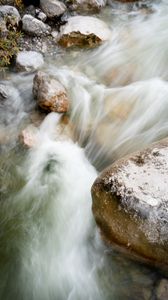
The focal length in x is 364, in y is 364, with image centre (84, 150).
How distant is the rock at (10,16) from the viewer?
746cm

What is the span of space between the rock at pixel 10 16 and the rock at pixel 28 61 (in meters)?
0.80

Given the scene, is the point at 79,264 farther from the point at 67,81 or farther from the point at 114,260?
the point at 67,81

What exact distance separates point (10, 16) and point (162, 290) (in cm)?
607

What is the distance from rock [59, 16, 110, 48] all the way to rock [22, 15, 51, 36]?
41cm

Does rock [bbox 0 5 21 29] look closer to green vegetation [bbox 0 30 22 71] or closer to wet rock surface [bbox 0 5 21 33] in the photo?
wet rock surface [bbox 0 5 21 33]

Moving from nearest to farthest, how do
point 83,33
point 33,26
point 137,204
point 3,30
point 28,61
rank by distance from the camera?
1. point 137,204
2. point 28,61
3. point 3,30
4. point 83,33
5. point 33,26

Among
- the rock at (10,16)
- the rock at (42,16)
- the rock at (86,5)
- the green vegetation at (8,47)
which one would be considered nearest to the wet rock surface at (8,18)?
the rock at (10,16)

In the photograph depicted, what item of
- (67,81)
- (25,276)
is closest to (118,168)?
(25,276)

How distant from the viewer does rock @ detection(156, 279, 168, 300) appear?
3.80 metres

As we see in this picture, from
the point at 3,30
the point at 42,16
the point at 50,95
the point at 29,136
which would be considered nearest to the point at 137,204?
the point at 29,136

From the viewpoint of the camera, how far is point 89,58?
7.33m

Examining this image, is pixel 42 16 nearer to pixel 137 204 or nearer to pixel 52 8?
pixel 52 8

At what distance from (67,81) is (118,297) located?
4.01m

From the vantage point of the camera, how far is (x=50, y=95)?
5.92m
